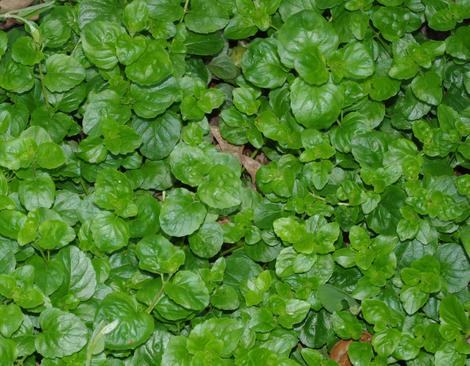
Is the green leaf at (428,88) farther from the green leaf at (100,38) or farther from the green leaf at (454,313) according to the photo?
the green leaf at (100,38)

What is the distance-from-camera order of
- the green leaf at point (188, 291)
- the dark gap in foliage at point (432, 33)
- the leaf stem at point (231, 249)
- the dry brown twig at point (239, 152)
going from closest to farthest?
the green leaf at point (188, 291)
the leaf stem at point (231, 249)
the dry brown twig at point (239, 152)
the dark gap in foliage at point (432, 33)

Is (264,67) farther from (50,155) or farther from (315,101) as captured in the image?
(50,155)

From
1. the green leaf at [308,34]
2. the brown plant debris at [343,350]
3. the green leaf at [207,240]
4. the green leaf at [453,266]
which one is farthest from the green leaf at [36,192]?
the green leaf at [453,266]

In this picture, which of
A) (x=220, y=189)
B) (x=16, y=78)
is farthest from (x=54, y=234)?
(x=16, y=78)

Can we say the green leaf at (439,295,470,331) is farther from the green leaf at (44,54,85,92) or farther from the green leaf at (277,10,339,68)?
the green leaf at (44,54,85,92)

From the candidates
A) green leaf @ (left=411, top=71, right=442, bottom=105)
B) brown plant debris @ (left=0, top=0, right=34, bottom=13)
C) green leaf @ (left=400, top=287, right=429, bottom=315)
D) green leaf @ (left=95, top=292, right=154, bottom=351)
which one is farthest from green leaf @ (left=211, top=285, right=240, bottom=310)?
brown plant debris @ (left=0, top=0, right=34, bottom=13)

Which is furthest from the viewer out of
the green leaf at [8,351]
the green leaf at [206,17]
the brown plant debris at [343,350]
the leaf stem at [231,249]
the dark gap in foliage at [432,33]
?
the dark gap in foliage at [432,33]
